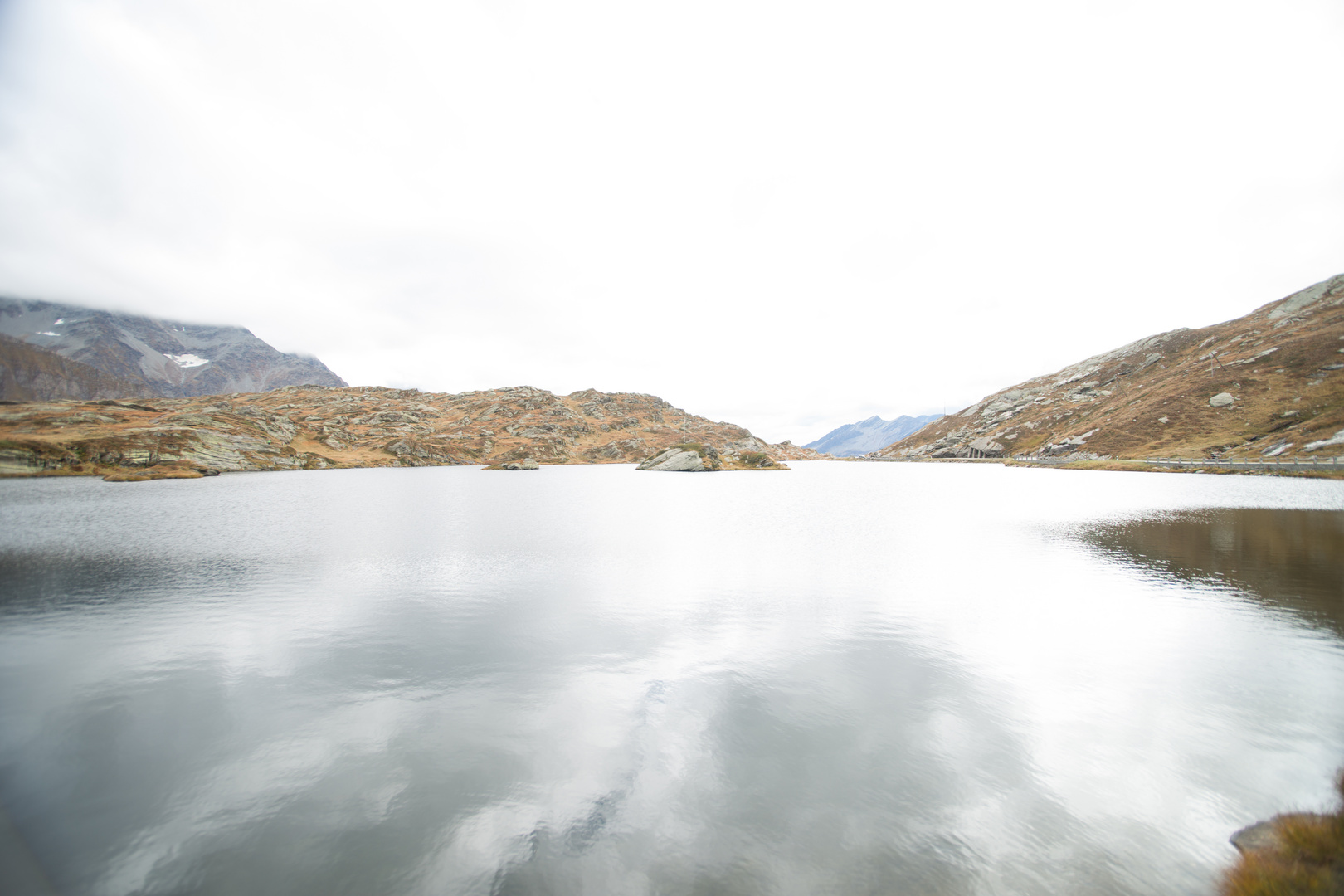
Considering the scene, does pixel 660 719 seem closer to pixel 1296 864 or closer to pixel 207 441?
pixel 1296 864

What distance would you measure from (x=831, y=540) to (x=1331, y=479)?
90605 millimetres

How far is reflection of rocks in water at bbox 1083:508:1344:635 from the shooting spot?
21.4 meters

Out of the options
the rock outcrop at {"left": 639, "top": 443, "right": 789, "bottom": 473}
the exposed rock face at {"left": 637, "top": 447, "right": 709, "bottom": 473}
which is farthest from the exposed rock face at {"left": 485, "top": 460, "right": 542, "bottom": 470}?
the exposed rock face at {"left": 637, "top": 447, "right": 709, "bottom": 473}

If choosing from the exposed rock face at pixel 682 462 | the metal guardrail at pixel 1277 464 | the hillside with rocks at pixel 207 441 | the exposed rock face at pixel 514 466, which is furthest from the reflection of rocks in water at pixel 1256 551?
the exposed rock face at pixel 514 466

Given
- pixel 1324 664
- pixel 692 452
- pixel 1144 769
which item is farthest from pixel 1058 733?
pixel 692 452

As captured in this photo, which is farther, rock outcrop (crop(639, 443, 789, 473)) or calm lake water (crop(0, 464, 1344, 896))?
rock outcrop (crop(639, 443, 789, 473))

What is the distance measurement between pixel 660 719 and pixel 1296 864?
1116 centimetres

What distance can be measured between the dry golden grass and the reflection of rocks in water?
15.2m

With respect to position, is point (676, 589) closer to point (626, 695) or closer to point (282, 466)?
point (626, 695)

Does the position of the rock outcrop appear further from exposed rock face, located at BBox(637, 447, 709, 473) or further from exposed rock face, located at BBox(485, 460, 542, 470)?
exposed rock face, located at BBox(485, 460, 542, 470)

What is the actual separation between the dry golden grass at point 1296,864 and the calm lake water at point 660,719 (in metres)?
0.41

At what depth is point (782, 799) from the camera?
970cm

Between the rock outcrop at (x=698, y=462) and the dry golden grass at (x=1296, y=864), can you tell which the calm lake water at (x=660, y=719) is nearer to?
the dry golden grass at (x=1296, y=864)

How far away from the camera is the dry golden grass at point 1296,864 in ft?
23.4
